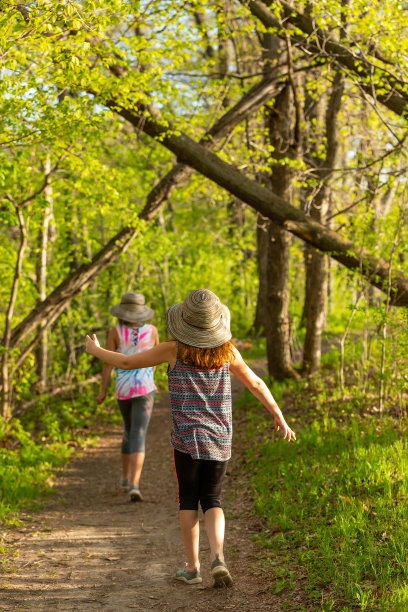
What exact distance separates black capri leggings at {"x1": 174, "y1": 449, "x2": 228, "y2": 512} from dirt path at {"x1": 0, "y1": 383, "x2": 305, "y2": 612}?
60cm

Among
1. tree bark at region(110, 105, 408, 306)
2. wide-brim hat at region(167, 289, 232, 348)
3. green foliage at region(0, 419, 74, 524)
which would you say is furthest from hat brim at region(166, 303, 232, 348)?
tree bark at region(110, 105, 408, 306)

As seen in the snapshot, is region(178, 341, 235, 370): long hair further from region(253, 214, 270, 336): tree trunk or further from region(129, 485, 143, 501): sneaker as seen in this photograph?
region(253, 214, 270, 336): tree trunk

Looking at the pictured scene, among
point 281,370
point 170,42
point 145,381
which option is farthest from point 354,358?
point 170,42

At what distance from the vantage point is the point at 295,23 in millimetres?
9000

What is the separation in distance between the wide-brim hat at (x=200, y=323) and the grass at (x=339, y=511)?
1.67 meters

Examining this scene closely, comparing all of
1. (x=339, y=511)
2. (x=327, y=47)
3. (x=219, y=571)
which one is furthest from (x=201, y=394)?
(x=327, y=47)

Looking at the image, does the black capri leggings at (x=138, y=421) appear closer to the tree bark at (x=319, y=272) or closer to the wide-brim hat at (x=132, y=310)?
the wide-brim hat at (x=132, y=310)

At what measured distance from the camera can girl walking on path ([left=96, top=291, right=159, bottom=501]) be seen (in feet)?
21.1

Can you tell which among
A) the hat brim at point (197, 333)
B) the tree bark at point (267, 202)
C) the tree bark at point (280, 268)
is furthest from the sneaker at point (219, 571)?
the tree bark at point (280, 268)

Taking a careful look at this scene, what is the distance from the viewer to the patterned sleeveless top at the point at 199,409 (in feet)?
12.9

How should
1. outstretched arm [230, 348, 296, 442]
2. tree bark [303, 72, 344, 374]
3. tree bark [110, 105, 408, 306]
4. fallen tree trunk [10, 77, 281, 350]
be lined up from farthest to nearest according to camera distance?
tree bark [303, 72, 344, 374], fallen tree trunk [10, 77, 281, 350], tree bark [110, 105, 408, 306], outstretched arm [230, 348, 296, 442]

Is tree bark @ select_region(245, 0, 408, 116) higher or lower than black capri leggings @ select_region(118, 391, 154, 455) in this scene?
higher

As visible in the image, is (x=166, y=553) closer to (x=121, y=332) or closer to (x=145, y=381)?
(x=145, y=381)

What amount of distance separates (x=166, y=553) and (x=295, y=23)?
7562mm
